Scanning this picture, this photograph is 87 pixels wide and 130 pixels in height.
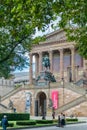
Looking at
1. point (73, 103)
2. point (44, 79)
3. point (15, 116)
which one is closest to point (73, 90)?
point (73, 103)

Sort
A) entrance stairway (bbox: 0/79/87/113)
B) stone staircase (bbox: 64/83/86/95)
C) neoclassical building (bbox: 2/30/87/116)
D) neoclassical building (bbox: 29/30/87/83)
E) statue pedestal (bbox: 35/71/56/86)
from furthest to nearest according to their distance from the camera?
neoclassical building (bbox: 29/30/87/83) → statue pedestal (bbox: 35/71/56/86) → stone staircase (bbox: 64/83/86/95) → neoclassical building (bbox: 2/30/87/116) → entrance stairway (bbox: 0/79/87/113)

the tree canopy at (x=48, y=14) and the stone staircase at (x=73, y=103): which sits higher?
the stone staircase at (x=73, y=103)

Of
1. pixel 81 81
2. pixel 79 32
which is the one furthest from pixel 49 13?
pixel 81 81

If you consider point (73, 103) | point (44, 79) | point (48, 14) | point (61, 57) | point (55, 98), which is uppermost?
point (61, 57)

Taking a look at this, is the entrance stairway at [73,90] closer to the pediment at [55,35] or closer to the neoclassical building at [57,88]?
the neoclassical building at [57,88]

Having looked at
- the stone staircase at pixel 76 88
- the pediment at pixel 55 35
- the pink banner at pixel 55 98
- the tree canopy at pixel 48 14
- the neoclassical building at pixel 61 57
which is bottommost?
the tree canopy at pixel 48 14

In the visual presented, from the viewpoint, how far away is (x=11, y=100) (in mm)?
90750

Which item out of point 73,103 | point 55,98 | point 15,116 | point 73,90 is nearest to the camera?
point 15,116

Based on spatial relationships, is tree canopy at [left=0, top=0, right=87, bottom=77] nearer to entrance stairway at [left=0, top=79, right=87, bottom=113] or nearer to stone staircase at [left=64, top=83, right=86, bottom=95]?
entrance stairway at [left=0, top=79, right=87, bottom=113]

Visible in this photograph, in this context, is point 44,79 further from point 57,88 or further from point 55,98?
point 55,98

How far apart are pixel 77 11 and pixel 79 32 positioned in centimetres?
526

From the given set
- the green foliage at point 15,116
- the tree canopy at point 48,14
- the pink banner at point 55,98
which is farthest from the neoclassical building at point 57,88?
the tree canopy at point 48,14

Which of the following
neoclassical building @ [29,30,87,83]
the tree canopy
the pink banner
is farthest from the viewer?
neoclassical building @ [29,30,87,83]

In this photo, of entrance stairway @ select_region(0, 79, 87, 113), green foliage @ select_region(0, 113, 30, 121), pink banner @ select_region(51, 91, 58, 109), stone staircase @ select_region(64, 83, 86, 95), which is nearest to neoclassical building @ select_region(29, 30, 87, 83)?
entrance stairway @ select_region(0, 79, 87, 113)
